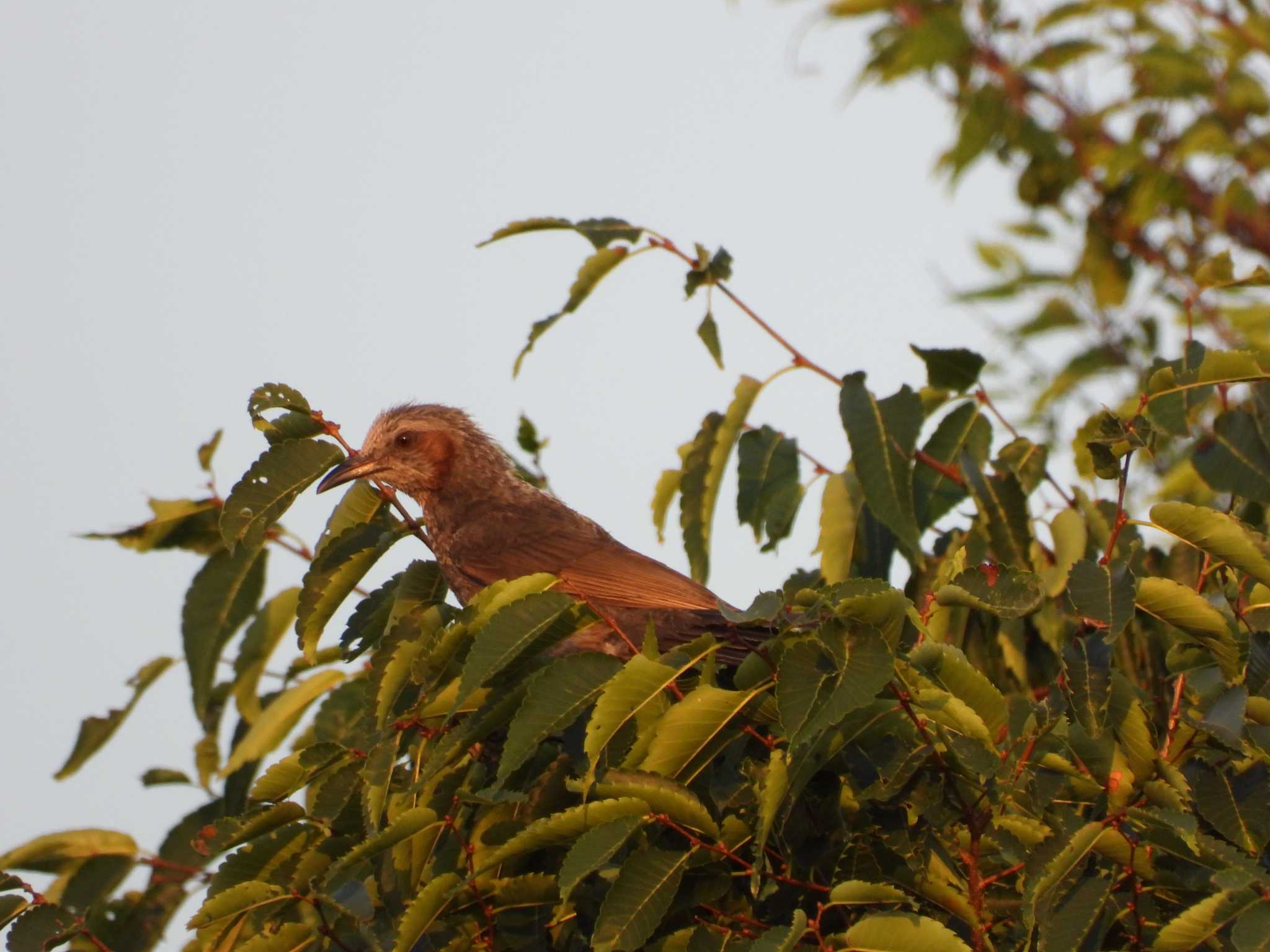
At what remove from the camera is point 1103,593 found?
126 inches

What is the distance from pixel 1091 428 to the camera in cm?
458

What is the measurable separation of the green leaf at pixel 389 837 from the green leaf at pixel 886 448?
1.87 meters

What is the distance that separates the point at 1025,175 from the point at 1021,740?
641cm

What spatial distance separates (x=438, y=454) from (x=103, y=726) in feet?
7.49

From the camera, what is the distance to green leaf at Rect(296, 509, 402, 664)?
4227 mm

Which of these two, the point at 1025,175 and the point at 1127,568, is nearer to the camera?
the point at 1127,568

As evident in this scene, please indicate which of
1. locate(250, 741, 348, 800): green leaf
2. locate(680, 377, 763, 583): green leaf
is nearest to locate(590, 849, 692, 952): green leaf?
locate(250, 741, 348, 800): green leaf

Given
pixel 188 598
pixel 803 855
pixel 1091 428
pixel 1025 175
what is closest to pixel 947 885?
pixel 803 855

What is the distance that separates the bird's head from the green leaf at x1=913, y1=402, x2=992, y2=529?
8.58 feet

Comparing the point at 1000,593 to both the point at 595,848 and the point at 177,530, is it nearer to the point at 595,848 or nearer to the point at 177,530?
the point at 595,848

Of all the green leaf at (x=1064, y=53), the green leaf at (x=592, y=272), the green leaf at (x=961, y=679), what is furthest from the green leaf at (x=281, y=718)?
the green leaf at (x=1064, y=53)

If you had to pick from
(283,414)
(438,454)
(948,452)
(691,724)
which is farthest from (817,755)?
(438,454)

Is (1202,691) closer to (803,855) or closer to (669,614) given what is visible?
(803,855)

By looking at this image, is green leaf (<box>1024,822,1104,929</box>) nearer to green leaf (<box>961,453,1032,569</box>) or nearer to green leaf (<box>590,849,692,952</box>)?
green leaf (<box>590,849,692,952</box>)
